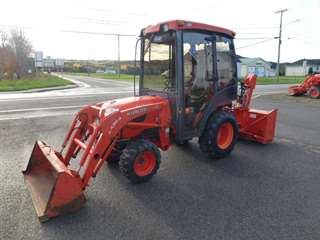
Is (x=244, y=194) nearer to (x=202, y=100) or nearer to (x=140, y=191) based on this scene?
(x=140, y=191)

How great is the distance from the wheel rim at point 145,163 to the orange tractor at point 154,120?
0.6 inches

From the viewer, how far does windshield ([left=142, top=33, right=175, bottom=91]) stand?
4.20 m

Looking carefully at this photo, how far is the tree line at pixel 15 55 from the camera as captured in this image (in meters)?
29.1

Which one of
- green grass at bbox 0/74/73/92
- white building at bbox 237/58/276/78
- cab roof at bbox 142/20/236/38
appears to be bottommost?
green grass at bbox 0/74/73/92

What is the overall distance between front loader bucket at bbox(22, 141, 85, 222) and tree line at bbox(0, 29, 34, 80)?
100 feet

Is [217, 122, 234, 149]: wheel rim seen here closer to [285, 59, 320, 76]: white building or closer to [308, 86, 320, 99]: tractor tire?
[308, 86, 320, 99]: tractor tire

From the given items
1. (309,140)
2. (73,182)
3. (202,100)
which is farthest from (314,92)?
(73,182)

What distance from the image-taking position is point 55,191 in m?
2.83

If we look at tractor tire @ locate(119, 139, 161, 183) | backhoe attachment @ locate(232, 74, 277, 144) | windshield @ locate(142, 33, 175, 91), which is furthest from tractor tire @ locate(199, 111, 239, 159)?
tractor tire @ locate(119, 139, 161, 183)

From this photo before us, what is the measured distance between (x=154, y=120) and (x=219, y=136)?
1.64 m

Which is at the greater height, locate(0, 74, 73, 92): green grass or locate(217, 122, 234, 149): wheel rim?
locate(0, 74, 73, 92): green grass

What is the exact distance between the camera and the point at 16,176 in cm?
405

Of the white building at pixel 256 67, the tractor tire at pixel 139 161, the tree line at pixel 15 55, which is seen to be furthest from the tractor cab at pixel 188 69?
the white building at pixel 256 67

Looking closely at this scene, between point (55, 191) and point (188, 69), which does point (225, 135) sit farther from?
point (55, 191)
